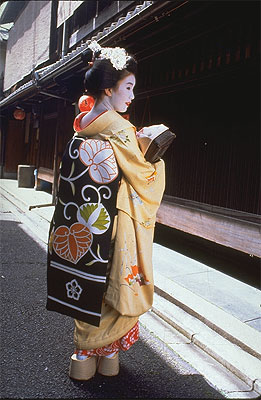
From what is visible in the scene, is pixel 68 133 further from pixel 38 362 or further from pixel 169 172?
pixel 38 362

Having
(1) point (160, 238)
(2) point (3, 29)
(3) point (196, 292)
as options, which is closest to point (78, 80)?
(1) point (160, 238)

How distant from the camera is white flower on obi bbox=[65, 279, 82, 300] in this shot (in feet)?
7.70

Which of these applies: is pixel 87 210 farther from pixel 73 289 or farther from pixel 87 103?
pixel 87 103

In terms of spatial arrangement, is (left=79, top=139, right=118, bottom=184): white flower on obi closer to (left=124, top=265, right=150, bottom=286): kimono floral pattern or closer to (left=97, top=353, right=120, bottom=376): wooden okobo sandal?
(left=124, top=265, right=150, bottom=286): kimono floral pattern

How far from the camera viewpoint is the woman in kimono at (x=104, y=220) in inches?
89.5

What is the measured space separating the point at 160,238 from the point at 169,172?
1.56m

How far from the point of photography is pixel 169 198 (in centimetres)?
680

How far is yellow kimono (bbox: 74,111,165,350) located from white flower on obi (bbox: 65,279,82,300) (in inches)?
7.3

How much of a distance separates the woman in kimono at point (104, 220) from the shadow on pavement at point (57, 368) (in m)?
0.23

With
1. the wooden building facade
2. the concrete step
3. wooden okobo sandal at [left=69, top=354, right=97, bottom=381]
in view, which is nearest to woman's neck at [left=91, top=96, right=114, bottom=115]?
wooden okobo sandal at [left=69, top=354, right=97, bottom=381]

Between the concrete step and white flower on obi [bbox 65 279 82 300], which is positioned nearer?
white flower on obi [bbox 65 279 82 300]

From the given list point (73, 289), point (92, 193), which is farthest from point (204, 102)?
point (73, 289)

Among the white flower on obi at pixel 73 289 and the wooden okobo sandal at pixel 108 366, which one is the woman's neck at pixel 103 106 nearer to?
the white flower on obi at pixel 73 289

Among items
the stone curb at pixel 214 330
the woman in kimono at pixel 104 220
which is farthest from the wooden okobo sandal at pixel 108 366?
the stone curb at pixel 214 330
